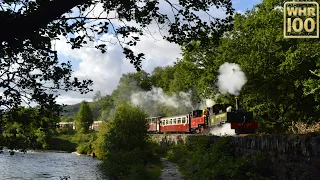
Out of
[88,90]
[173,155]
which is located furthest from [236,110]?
[88,90]

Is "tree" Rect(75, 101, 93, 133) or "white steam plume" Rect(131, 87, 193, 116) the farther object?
"tree" Rect(75, 101, 93, 133)

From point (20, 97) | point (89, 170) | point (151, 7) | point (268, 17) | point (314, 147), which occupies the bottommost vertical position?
point (89, 170)

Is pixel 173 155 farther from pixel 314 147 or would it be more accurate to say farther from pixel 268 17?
pixel 314 147

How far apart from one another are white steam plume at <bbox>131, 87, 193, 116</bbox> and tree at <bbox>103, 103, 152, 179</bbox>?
25.5 metres

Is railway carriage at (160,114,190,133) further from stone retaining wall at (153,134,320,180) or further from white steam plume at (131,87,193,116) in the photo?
stone retaining wall at (153,134,320,180)

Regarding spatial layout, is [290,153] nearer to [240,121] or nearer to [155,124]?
[240,121]

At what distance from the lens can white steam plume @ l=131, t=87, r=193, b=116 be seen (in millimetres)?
58156

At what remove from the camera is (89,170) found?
2731cm

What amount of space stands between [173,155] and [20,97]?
957 inches

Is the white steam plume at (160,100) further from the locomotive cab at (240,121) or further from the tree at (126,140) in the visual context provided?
the locomotive cab at (240,121)

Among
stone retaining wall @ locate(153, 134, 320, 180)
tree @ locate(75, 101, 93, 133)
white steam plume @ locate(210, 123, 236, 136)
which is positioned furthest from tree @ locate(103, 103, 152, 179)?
tree @ locate(75, 101, 93, 133)

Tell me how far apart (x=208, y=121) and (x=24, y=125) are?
22.1 meters

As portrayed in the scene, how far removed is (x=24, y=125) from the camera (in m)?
6.09

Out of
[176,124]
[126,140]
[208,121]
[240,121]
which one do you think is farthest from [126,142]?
[240,121]
